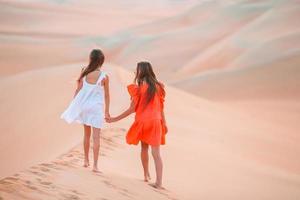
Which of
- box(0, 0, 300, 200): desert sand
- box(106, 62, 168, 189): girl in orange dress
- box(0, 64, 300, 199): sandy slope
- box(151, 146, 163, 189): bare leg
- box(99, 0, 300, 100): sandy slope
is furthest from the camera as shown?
box(99, 0, 300, 100): sandy slope

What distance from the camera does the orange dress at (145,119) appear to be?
24.5 ft

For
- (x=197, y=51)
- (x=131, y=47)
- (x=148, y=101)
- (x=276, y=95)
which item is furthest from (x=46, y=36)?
(x=148, y=101)

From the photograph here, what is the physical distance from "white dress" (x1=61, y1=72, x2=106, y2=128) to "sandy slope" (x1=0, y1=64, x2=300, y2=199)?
0.57 meters

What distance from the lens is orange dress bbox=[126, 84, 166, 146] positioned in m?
7.46

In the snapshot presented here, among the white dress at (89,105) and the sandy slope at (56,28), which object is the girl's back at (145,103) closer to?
the white dress at (89,105)

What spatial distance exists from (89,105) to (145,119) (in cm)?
64

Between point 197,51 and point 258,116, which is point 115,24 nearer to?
point 197,51

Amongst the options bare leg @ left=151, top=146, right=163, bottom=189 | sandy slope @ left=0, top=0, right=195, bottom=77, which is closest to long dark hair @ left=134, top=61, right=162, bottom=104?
bare leg @ left=151, top=146, right=163, bottom=189

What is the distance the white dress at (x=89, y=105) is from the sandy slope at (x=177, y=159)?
0.57 metres

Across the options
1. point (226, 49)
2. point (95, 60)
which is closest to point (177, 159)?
point (95, 60)

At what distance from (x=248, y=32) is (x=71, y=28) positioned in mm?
35310

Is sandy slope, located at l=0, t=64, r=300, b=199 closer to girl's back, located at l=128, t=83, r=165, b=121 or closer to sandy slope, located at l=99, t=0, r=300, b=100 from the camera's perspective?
girl's back, located at l=128, t=83, r=165, b=121

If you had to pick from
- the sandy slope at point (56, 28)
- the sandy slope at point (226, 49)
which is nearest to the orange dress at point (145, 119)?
the sandy slope at point (226, 49)

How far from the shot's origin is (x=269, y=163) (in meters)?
13.9
